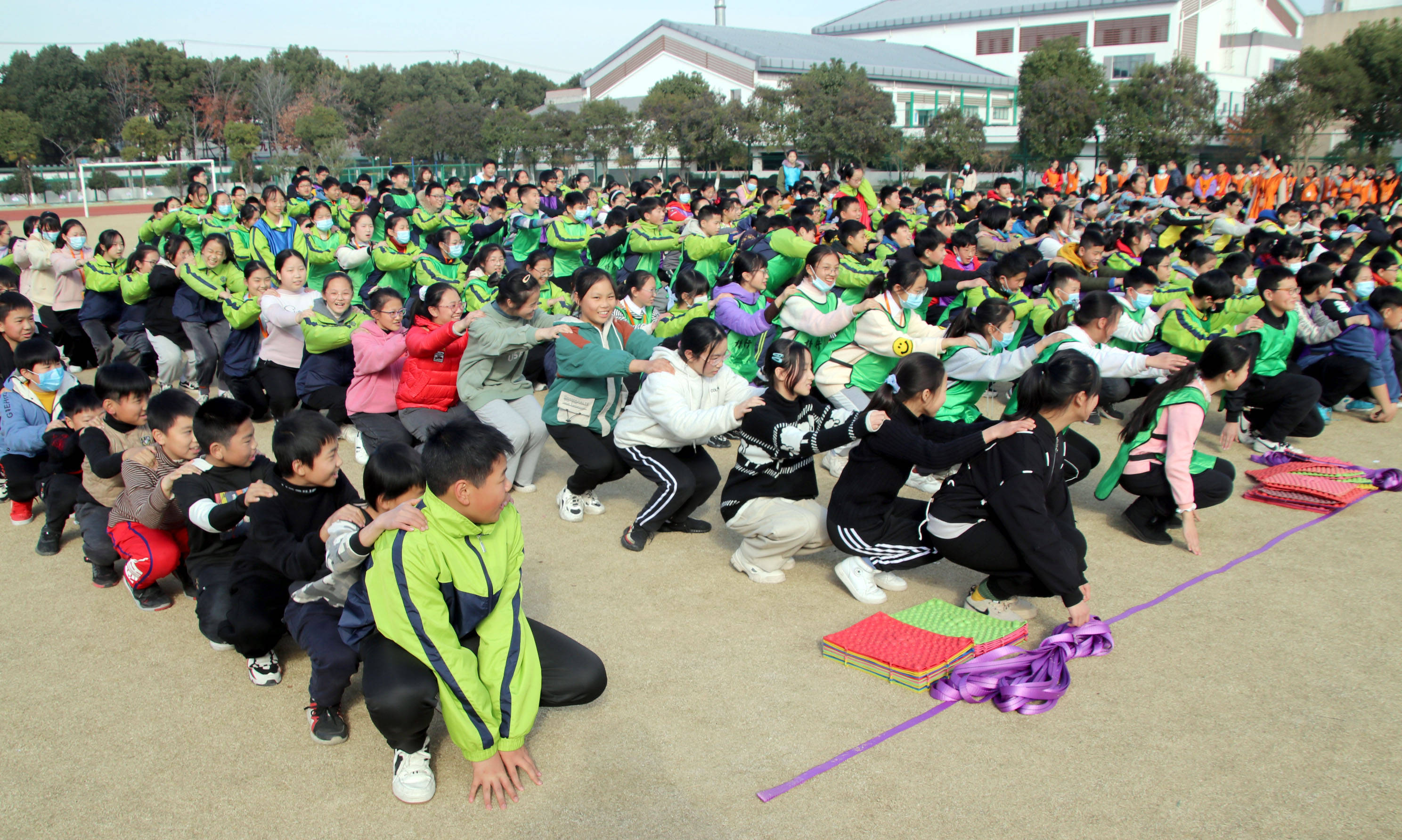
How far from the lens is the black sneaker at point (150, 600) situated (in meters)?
3.95

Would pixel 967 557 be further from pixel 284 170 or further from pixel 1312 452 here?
pixel 284 170

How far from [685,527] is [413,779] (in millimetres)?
2268

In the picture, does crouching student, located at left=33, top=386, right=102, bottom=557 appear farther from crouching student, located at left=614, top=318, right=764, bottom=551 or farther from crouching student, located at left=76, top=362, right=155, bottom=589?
crouching student, located at left=614, top=318, right=764, bottom=551

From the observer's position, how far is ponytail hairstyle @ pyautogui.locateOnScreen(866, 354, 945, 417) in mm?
3934

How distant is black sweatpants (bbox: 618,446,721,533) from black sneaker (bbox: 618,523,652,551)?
0.02 metres

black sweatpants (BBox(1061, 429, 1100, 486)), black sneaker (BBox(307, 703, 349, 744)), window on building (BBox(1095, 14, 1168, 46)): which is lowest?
black sneaker (BBox(307, 703, 349, 744))

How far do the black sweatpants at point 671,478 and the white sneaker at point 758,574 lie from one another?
1.51 ft

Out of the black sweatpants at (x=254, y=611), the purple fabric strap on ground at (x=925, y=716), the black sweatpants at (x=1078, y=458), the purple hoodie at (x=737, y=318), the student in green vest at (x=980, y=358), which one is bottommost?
the purple fabric strap on ground at (x=925, y=716)

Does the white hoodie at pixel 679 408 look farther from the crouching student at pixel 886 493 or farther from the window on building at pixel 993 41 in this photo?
the window on building at pixel 993 41

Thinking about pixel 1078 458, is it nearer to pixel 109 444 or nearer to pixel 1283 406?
pixel 1283 406

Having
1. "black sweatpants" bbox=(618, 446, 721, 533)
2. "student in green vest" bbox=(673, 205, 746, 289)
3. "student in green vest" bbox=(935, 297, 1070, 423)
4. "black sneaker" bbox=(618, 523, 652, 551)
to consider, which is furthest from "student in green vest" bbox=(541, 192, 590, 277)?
"black sneaker" bbox=(618, 523, 652, 551)

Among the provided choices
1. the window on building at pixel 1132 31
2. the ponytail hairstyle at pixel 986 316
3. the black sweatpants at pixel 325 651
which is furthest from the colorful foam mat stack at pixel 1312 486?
the window on building at pixel 1132 31

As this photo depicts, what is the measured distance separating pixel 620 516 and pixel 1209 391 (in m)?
3.06

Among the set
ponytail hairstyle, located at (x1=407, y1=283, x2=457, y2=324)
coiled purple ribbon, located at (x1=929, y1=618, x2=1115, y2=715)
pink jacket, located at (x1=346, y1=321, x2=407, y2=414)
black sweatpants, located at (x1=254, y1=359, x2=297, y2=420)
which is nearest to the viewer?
coiled purple ribbon, located at (x1=929, y1=618, x2=1115, y2=715)
